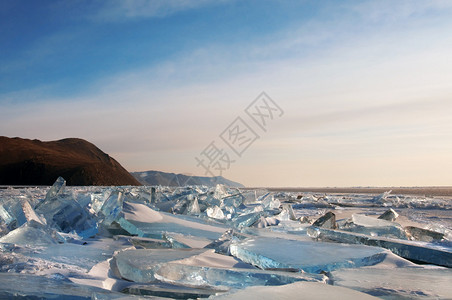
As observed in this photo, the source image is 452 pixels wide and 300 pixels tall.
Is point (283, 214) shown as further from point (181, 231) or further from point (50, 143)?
point (50, 143)

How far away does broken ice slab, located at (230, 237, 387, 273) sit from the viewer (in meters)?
1.32

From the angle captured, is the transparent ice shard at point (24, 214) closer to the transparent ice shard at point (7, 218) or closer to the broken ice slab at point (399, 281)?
the transparent ice shard at point (7, 218)

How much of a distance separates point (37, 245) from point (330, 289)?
1385mm

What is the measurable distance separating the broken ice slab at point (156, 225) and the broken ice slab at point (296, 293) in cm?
127

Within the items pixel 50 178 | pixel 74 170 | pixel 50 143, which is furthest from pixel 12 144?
pixel 74 170

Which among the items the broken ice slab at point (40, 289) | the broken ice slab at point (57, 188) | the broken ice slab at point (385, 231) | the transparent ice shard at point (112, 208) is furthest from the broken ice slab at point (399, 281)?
the broken ice slab at point (57, 188)

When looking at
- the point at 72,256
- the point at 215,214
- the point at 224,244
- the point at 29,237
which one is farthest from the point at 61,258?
the point at 215,214

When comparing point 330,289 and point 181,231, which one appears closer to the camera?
point 330,289

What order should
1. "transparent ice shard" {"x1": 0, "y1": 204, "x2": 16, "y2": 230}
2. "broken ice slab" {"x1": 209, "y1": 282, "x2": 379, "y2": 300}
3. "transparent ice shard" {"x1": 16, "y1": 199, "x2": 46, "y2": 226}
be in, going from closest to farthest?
"broken ice slab" {"x1": 209, "y1": 282, "x2": 379, "y2": 300}
"transparent ice shard" {"x1": 16, "y1": 199, "x2": 46, "y2": 226}
"transparent ice shard" {"x1": 0, "y1": 204, "x2": 16, "y2": 230}

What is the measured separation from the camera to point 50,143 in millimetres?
53250

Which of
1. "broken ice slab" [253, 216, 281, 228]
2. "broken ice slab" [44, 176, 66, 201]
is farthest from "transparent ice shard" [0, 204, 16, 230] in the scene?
"broken ice slab" [253, 216, 281, 228]

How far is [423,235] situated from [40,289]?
2.54 metres

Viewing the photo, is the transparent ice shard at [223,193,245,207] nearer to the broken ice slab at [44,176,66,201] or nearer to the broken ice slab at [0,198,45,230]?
the broken ice slab at [44,176,66,201]

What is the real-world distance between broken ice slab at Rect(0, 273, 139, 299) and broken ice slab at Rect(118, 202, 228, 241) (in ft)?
3.52
